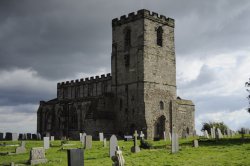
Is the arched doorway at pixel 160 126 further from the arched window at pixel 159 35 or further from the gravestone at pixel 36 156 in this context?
the gravestone at pixel 36 156

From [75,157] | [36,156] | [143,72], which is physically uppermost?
[143,72]

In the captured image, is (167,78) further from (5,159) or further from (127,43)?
(5,159)

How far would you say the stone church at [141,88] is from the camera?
48.5m

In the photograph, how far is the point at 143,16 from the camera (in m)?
49.8

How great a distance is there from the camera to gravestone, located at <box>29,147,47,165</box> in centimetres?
2055

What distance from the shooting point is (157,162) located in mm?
19734

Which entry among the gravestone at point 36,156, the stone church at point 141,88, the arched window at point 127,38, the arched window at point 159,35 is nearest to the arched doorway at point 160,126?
the stone church at point 141,88

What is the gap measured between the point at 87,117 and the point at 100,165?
3151cm

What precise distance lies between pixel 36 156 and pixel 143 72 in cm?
2895

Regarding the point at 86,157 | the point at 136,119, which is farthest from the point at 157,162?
the point at 136,119

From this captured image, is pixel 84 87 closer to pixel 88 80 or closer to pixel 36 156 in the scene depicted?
pixel 88 80

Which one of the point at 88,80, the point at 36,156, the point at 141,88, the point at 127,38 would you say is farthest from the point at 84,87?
the point at 36,156

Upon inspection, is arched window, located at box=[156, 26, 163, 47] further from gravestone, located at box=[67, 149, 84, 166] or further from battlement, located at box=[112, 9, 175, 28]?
gravestone, located at box=[67, 149, 84, 166]

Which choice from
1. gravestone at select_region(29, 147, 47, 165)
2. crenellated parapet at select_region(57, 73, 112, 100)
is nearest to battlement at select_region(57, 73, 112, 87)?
crenellated parapet at select_region(57, 73, 112, 100)
